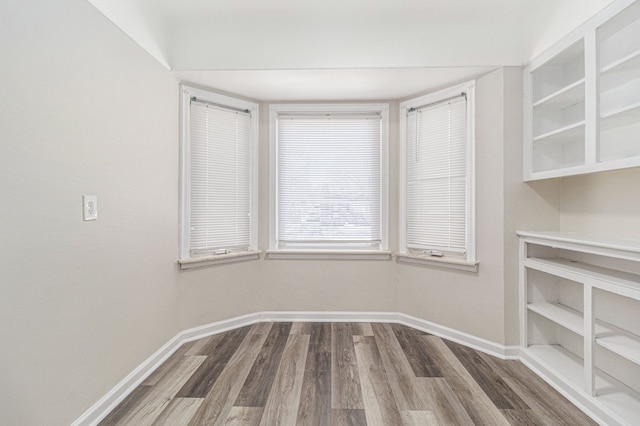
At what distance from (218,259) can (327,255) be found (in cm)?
104

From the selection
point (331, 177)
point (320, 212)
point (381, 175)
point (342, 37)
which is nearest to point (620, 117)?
point (381, 175)

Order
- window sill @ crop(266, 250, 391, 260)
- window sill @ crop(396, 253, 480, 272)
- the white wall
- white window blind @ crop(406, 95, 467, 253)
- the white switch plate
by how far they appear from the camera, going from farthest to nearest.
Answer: window sill @ crop(266, 250, 391, 260) < white window blind @ crop(406, 95, 467, 253) < window sill @ crop(396, 253, 480, 272) < the white switch plate < the white wall

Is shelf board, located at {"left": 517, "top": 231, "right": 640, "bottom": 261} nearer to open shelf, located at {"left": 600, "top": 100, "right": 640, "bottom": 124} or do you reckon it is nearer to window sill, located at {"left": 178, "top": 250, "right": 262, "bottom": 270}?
open shelf, located at {"left": 600, "top": 100, "right": 640, "bottom": 124}

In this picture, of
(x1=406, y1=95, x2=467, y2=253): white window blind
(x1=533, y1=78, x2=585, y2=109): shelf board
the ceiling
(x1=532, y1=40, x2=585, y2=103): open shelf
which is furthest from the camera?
(x1=406, y1=95, x2=467, y2=253): white window blind

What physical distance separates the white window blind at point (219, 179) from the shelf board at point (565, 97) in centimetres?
248

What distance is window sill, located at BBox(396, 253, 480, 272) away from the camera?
99.3 inches

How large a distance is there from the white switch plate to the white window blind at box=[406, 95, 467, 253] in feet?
8.20

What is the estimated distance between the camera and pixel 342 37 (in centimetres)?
243

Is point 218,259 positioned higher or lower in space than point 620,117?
lower

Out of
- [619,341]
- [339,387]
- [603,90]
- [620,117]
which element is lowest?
[339,387]

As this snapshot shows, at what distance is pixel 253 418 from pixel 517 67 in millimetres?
3007

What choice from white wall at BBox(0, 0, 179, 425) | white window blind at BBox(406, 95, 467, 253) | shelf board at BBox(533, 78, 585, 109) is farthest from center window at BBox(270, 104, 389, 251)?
shelf board at BBox(533, 78, 585, 109)

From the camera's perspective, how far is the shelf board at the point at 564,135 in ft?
6.22

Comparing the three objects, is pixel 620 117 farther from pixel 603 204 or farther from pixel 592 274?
pixel 592 274
